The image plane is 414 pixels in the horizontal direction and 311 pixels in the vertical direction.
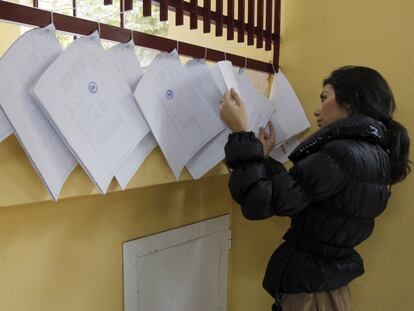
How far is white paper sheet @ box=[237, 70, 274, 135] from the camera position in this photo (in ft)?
4.09

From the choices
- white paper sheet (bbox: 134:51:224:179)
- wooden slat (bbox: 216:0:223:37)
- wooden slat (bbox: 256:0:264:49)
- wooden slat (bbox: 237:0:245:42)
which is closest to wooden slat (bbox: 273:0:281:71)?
wooden slat (bbox: 256:0:264:49)

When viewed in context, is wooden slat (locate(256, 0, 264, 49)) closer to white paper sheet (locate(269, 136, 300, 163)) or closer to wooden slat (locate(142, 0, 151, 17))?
white paper sheet (locate(269, 136, 300, 163))

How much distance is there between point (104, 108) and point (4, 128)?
21cm

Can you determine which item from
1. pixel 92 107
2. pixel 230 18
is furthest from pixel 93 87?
pixel 230 18

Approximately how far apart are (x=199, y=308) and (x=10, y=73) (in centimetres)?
103

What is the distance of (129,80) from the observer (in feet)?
3.01

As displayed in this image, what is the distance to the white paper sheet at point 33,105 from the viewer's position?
69cm

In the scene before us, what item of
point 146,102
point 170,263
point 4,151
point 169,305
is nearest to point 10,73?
point 4,151

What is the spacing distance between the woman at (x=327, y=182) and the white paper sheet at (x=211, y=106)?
0.18 feet

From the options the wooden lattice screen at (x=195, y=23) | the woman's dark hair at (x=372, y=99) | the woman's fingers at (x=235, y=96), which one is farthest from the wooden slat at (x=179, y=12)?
the woman's dark hair at (x=372, y=99)

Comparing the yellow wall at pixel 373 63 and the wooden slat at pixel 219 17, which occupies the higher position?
the wooden slat at pixel 219 17

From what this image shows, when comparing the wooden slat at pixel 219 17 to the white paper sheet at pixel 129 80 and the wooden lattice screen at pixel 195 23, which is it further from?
the white paper sheet at pixel 129 80

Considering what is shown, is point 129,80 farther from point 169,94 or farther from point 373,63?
point 373,63

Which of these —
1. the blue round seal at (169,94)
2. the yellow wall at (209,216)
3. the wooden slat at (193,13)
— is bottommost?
the yellow wall at (209,216)
